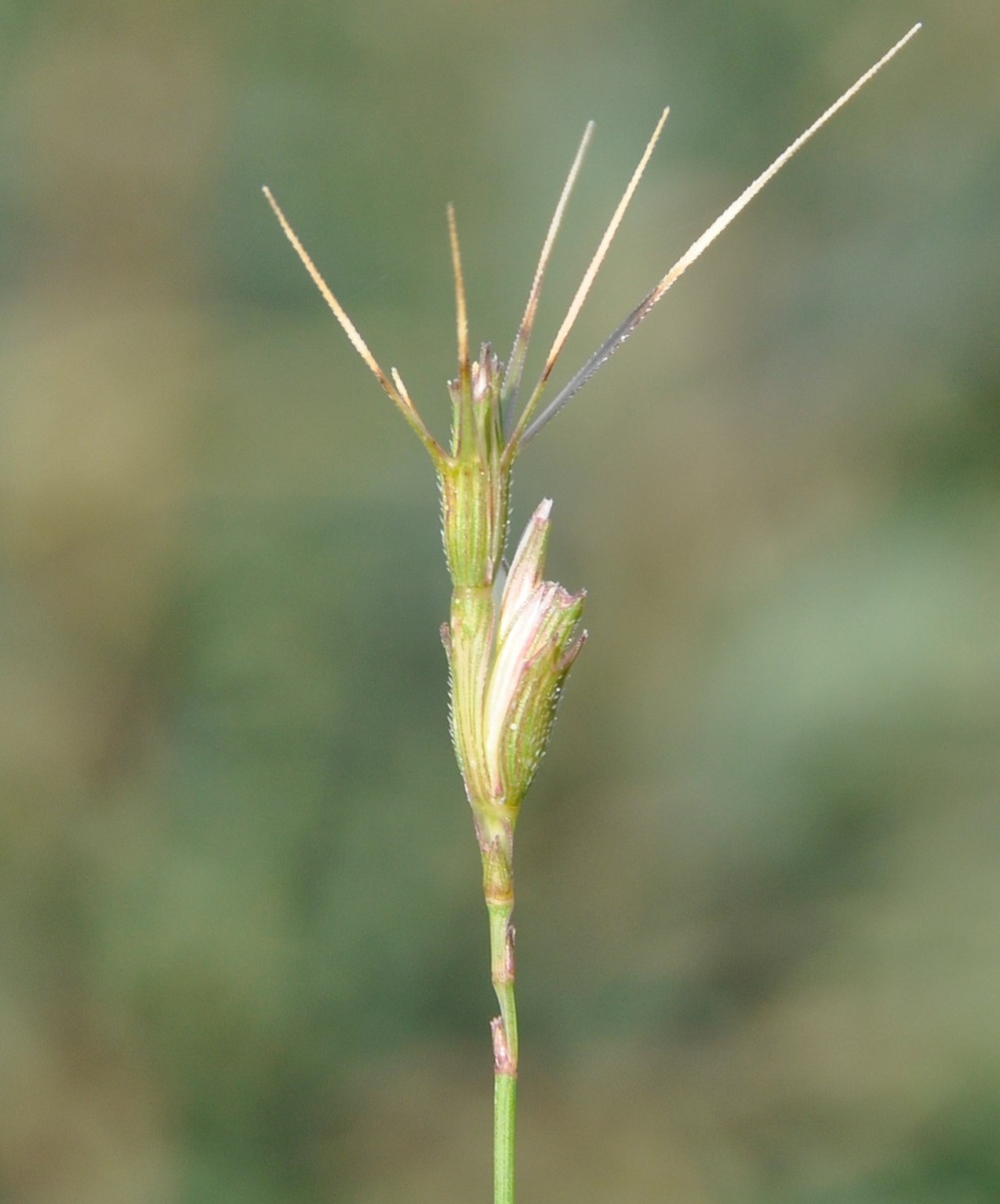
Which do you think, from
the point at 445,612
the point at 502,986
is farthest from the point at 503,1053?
the point at 445,612

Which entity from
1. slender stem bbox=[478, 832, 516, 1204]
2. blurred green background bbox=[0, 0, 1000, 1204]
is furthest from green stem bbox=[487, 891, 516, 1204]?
blurred green background bbox=[0, 0, 1000, 1204]

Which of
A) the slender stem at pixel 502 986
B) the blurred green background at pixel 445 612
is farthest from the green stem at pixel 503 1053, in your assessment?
the blurred green background at pixel 445 612

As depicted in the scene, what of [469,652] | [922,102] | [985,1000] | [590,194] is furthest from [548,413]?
[922,102]

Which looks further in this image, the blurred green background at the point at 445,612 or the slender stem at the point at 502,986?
the blurred green background at the point at 445,612

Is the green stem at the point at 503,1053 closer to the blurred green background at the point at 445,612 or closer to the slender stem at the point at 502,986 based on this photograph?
the slender stem at the point at 502,986

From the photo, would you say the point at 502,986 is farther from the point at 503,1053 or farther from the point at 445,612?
the point at 445,612
